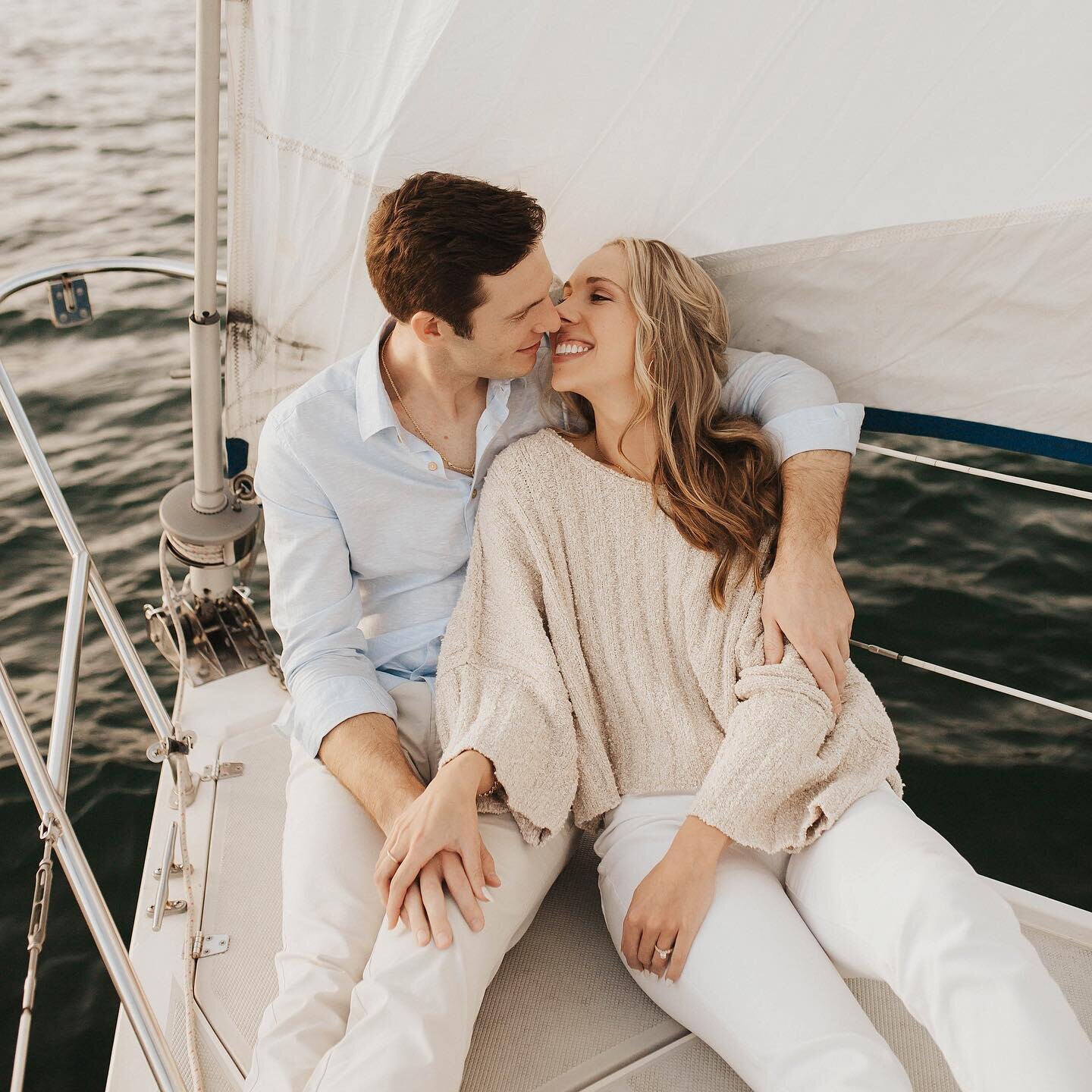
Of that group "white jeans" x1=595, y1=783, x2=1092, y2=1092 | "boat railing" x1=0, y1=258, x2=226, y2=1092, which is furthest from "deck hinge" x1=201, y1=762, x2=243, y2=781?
"white jeans" x1=595, y1=783, x2=1092, y2=1092

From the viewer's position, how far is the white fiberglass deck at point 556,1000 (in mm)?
1537

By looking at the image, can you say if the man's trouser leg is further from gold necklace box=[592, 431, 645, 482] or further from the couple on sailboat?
gold necklace box=[592, 431, 645, 482]

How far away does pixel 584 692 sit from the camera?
1.76m

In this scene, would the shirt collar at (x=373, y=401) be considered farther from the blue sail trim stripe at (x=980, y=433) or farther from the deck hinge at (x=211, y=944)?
the deck hinge at (x=211, y=944)

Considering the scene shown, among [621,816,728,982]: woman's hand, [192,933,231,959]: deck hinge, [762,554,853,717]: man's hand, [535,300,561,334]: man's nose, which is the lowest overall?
[192,933,231,959]: deck hinge

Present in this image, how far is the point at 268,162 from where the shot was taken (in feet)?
6.72

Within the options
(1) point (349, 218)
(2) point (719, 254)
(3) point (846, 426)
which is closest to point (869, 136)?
(2) point (719, 254)

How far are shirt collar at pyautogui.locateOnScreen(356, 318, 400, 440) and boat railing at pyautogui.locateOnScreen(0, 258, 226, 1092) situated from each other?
0.55 m

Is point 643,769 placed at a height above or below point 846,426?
below

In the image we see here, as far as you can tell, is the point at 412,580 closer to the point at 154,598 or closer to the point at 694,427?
the point at 694,427

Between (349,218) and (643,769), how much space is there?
1.12 metres

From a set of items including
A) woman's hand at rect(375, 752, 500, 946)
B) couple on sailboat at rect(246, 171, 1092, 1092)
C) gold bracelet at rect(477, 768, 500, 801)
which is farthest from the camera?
gold bracelet at rect(477, 768, 500, 801)

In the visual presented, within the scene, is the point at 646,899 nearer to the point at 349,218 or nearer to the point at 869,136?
the point at 869,136

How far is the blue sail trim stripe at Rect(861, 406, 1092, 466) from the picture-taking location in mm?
1788
